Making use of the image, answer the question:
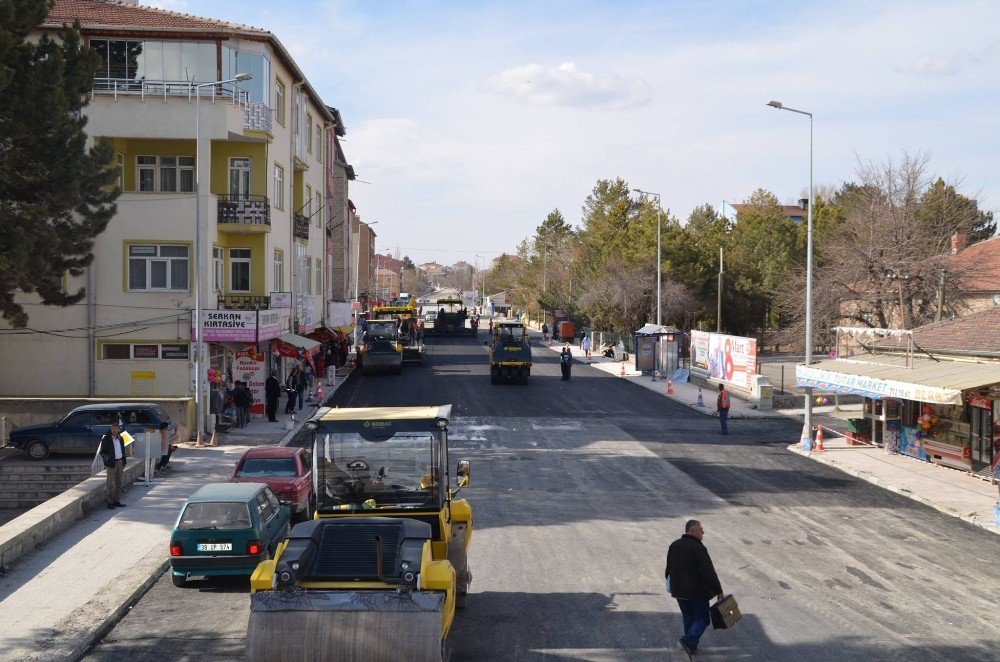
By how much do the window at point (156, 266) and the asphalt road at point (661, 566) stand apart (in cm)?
1110

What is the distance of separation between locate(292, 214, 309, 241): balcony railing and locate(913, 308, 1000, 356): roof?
24877 millimetres

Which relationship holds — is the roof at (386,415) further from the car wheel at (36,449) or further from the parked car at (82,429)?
the car wheel at (36,449)

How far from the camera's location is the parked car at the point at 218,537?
12992 mm

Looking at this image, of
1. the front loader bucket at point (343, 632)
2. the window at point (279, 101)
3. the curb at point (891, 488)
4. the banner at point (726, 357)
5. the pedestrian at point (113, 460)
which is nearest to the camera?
the front loader bucket at point (343, 632)

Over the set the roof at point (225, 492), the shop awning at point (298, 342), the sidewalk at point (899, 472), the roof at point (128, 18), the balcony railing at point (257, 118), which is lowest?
the sidewalk at point (899, 472)

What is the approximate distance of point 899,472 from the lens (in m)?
23.0

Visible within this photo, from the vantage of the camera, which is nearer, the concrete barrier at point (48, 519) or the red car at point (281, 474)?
the concrete barrier at point (48, 519)

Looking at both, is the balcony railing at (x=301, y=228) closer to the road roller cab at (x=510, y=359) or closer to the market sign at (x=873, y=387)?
the road roller cab at (x=510, y=359)

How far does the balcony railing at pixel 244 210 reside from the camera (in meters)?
31.9

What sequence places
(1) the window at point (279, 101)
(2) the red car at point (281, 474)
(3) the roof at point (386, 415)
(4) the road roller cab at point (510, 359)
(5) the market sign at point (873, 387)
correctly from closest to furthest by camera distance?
(3) the roof at point (386, 415), (2) the red car at point (281, 474), (5) the market sign at point (873, 387), (1) the window at point (279, 101), (4) the road roller cab at point (510, 359)

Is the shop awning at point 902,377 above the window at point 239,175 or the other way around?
the other way around

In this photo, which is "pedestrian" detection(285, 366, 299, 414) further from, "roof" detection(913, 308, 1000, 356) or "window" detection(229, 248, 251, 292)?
"roof" detection(913, 308, 1000, 356)

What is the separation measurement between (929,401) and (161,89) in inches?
990

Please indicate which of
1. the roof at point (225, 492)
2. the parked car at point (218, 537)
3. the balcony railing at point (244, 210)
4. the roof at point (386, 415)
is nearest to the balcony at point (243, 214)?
the balcony railing at point (244, 210)
